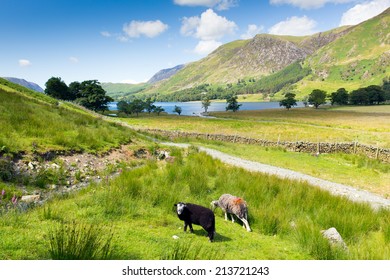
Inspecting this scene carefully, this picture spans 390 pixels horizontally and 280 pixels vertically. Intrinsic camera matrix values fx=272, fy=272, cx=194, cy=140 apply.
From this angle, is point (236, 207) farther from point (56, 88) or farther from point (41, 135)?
point (56, 88)

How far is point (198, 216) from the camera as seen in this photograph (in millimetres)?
6715

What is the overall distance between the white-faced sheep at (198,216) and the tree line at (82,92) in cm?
9631

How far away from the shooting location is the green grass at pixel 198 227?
5.44m

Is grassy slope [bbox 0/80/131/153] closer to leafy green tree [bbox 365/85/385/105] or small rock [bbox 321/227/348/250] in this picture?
small rock [bbox 321/227/348/250]

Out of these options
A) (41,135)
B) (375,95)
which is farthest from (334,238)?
(375,95)

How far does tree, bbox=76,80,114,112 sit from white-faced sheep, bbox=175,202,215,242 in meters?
96.6

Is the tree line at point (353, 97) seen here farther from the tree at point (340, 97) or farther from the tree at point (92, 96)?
the tree at point (92, 96)

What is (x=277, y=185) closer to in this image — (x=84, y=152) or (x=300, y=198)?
(x=300, y=198)

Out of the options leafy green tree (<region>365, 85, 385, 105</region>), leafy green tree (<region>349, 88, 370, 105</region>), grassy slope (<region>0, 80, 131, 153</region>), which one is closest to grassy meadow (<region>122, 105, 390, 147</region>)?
grassy slope (<region>0, 80, 131, 153</region>)

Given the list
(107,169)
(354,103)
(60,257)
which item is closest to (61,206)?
(60,257)

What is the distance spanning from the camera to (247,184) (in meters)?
11.9

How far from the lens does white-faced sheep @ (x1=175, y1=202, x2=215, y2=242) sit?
6.52 meters

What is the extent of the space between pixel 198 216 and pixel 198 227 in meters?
1.01

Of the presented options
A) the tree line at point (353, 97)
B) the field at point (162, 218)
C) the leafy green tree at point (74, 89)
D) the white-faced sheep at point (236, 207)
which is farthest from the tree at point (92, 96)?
the tree line at point (353, 97)
